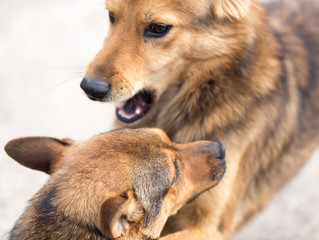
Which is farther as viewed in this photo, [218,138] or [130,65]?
[218,138]

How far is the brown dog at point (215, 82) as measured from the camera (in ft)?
9.86

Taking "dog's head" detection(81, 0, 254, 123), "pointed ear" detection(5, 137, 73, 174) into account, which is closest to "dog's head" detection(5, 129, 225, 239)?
"pointed ear" detection(5, 137, 73, 174)

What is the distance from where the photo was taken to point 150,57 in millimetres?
3072

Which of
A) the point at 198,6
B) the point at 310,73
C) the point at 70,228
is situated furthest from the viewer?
the point at 310,73

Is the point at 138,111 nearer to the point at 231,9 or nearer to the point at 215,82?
the point at 215,82

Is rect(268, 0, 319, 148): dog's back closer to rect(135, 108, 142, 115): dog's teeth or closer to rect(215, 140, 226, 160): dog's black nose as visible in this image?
rect(215, 140, 226, 160): dog's black nose

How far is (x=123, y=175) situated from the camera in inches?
104

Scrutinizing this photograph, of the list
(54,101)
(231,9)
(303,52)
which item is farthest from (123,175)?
(54,101)

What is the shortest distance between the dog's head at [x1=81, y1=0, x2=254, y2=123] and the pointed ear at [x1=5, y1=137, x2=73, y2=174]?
0.47 metres

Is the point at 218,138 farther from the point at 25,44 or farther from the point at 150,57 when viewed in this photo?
the point at 25,44

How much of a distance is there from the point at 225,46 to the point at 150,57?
0.58 metres

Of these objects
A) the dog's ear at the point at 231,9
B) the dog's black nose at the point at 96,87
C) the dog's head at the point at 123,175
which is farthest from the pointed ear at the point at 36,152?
the dog's ear at the point at 231,9

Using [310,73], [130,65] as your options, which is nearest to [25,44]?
[130,65]

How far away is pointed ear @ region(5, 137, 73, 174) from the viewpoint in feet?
9.64
